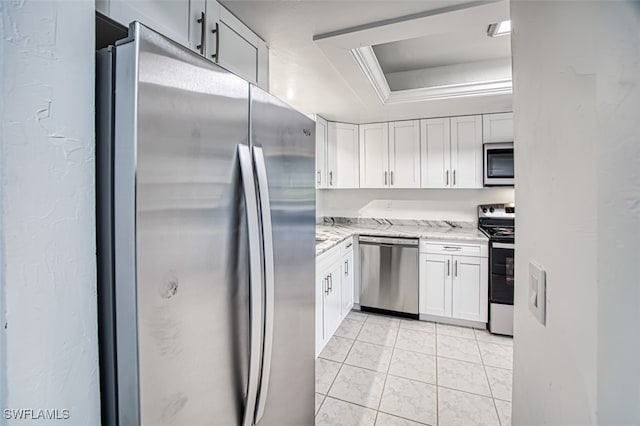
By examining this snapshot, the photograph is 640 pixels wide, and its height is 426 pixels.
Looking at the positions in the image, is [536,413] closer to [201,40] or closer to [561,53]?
[561,53]

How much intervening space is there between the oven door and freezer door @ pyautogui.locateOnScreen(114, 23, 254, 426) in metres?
2.71

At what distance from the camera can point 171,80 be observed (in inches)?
25.9

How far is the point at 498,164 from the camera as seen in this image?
10.2ft

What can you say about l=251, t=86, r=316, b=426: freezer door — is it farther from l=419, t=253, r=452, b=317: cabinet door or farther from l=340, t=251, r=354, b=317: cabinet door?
l=419, t=253, r=452, b=317: cabinet door

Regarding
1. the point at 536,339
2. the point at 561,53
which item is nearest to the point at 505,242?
the point at 536,339

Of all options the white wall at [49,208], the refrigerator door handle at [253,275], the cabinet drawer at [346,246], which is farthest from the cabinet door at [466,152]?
the white wall at [49,208]

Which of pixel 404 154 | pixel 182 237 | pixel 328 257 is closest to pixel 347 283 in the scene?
pixel 328 257

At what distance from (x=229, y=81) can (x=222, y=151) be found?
0.67 feet

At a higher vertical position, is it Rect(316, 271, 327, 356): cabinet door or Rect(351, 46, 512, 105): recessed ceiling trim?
Rect(351, 46, 512, 105): recessed ceiling trim

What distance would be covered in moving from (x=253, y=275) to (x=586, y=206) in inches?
30.0

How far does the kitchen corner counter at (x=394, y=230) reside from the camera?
2.90m

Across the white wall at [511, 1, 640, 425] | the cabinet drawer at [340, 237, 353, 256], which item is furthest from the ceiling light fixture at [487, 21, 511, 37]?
the cabinet drawer at [340, 237, 353, 256]

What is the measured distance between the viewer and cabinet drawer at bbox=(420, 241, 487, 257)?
2912mm

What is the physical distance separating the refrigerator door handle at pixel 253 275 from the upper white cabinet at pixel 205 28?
56 cm
